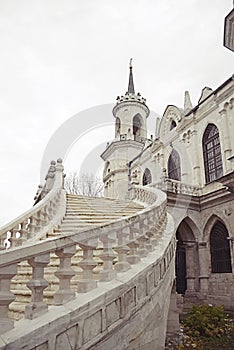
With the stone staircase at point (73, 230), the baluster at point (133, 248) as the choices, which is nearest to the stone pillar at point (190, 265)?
the stone staircase at point (73, 230)

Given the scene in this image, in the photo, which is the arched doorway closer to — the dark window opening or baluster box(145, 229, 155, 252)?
baluster box(145, 229, 155, 252)

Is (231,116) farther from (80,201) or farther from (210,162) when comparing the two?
(80,201)

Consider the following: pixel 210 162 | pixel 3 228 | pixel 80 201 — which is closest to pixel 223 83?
pixel 210 162

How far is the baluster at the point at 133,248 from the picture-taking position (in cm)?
457

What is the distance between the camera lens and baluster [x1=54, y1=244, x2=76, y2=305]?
2.99 m

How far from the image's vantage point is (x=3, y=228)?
671 centimetres

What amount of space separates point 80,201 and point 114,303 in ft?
26.0

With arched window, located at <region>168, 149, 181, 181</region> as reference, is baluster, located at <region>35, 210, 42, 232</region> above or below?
below

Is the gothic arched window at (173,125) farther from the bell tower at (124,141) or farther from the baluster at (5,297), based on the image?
the baluster at (5,297)

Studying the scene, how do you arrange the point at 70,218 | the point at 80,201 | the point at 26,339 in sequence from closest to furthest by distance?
the point at 26,339 < the point at 70,218 < the point at 80,201

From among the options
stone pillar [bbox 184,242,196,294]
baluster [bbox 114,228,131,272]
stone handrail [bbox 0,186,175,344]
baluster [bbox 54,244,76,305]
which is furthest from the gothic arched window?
baluster [bbox 54,244,76,305]

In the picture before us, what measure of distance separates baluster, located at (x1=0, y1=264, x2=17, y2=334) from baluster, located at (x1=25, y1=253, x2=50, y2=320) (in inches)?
8.4

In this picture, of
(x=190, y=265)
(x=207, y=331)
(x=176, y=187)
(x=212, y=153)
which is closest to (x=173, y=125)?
(x=212, y=153)

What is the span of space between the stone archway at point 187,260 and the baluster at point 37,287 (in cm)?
1550
